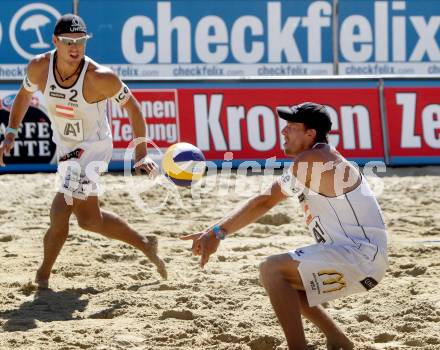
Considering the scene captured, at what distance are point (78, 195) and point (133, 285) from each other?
79 centimetres

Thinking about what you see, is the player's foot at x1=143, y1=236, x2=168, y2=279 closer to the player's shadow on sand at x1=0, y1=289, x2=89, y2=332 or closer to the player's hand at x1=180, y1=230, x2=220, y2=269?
the player's shadow on sand at x1=0, y1=289, x2=89, y2=332

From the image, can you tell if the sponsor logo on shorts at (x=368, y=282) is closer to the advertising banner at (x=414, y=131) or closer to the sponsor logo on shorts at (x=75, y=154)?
the sponsor logo on shorts at (x=75, y=154)

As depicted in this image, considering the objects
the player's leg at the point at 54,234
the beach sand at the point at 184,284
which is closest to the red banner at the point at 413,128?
the beach sand at the point at 184,284

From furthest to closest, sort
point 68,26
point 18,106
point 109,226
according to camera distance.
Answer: point 18,106
point 109,226
point 68,26

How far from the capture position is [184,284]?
6.62 m

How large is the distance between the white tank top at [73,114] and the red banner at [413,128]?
6.01 metres

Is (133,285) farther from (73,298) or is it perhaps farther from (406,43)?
(406,43)

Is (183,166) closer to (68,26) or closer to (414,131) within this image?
(68,26)

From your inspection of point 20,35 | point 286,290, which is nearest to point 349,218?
point 286,290

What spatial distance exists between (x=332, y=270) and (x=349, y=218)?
0.97ft

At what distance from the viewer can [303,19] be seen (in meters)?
14.8

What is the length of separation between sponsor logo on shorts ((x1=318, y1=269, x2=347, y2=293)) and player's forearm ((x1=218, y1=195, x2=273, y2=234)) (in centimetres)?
→ 47

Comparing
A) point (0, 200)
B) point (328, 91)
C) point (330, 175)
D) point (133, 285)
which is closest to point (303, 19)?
point (328, 91)

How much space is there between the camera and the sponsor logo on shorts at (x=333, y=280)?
465 centimetres
